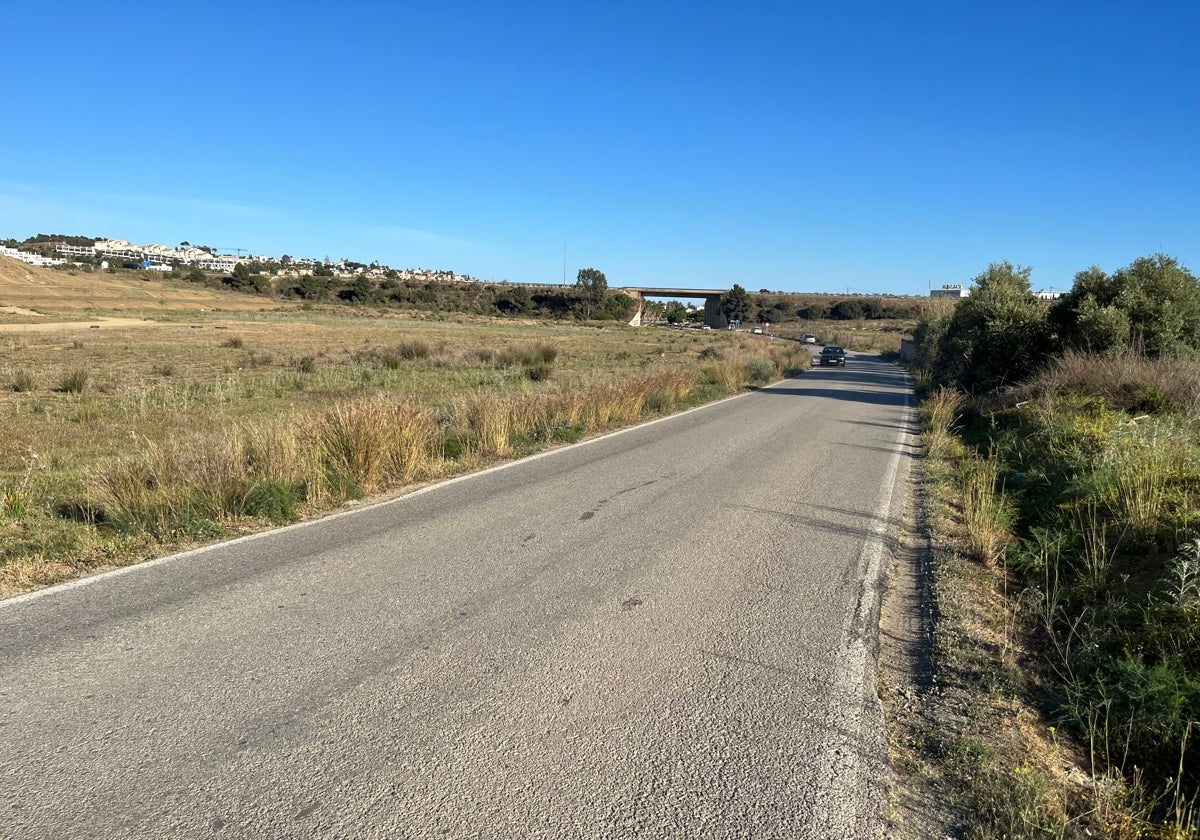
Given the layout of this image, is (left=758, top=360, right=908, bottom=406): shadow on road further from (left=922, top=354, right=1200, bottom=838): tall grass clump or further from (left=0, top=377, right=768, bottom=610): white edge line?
(left=0, top=377, right=768, bottom=610): white edge line

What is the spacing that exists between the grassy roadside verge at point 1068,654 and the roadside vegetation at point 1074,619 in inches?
0.5

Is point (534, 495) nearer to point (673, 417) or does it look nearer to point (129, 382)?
point (673, 417)

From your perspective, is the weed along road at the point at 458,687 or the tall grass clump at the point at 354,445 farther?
the tall grass clump at the point at 354,445

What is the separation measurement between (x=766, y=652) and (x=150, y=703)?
341cm

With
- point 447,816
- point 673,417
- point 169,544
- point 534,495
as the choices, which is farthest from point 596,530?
point 673,417

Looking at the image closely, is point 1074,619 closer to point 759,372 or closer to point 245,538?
point 245,538

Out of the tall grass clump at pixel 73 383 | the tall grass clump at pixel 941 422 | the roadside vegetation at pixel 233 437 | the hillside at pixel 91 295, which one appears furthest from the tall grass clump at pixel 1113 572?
the hillside at pixel 91 295

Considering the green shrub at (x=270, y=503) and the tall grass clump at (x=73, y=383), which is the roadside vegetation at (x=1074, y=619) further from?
the tall grass clump at (x=73, y=383)

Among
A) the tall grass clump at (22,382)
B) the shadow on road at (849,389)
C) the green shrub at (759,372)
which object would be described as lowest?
the tall grass clump at (22,382)

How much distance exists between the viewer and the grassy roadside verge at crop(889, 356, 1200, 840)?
3.22 metres

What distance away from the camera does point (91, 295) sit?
86812mm

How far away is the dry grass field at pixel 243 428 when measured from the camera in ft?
22.1

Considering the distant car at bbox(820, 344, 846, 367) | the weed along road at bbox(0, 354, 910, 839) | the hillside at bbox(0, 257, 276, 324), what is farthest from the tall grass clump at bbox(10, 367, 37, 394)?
the distant car at bbox(820, 344, 846, 367)

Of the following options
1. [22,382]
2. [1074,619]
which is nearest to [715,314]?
[22,382]
